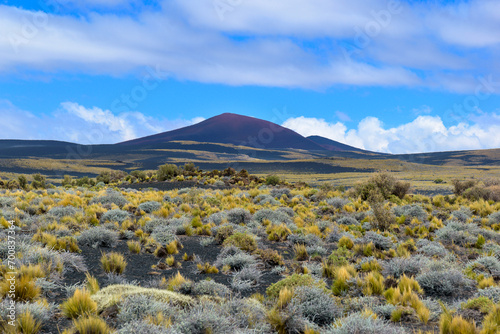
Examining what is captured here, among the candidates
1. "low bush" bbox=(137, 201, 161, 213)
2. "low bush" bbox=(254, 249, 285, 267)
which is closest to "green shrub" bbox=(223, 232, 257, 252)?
"low bush" bbox=(254, 249, 285, 267)

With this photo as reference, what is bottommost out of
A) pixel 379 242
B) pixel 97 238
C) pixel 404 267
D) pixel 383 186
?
pixel 379 242

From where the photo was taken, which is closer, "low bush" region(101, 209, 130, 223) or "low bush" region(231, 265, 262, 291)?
"low bush" region(231, 265, 262, 291)

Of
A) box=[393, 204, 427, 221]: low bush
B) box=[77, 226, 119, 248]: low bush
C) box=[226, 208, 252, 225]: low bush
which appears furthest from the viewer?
box=[393, 204, 427, 221]: low bush

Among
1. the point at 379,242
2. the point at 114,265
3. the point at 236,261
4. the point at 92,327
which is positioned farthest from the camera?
the point at 379,242

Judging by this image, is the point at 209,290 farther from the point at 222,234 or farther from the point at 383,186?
the point at 383,186

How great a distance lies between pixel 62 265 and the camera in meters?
6.12

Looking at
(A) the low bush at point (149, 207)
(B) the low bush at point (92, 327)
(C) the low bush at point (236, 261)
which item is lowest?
(C) the low bush at point (236, 261)

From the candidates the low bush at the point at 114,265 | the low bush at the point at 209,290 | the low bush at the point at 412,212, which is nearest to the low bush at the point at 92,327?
the low bush at the point at 209,290

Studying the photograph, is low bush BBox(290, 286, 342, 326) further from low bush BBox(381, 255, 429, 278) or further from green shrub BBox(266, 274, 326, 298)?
low bush BBox(381, 255, 429, 278)

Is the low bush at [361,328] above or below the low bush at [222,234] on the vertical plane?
above

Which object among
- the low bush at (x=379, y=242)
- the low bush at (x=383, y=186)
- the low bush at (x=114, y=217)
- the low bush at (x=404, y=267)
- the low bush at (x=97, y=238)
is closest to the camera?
the low bush at (x=404, y=267)

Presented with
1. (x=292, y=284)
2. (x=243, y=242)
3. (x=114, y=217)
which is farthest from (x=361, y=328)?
Result: (x=114, y=217)

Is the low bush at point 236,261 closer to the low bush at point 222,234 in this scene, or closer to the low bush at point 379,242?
the low bush at point 222,234

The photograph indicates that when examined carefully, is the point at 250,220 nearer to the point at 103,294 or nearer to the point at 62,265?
the point at 62,265
